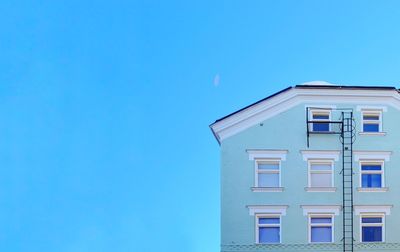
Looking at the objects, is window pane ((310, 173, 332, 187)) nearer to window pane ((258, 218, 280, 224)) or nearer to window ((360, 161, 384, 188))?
window ((360, 161, 384, 188))

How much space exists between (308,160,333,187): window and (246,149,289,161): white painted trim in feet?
4.21

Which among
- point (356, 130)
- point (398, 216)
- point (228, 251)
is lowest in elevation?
point (228, 251)

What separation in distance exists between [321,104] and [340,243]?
242 inches

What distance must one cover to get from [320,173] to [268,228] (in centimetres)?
336

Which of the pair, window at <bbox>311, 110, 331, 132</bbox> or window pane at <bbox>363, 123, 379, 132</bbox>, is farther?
window pane at <bbox>363, 123, 379, 132</bbox>

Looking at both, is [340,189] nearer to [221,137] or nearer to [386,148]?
[386,148]

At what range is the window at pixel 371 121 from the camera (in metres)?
23.8

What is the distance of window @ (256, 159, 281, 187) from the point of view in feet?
76.2

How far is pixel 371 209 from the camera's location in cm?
2295

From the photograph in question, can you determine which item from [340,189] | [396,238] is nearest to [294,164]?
[340,189]

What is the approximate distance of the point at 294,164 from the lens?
23.3 meters

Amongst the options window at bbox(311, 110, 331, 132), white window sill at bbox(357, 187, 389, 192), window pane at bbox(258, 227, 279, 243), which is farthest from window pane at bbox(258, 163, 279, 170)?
white window sill at bbox(357, 187, 389, 192)

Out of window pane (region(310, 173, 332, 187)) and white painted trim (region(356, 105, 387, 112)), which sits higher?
white painted trim (region(356, 105, 387, 112))

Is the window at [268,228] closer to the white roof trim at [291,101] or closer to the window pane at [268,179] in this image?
the window pane at [268,179]
